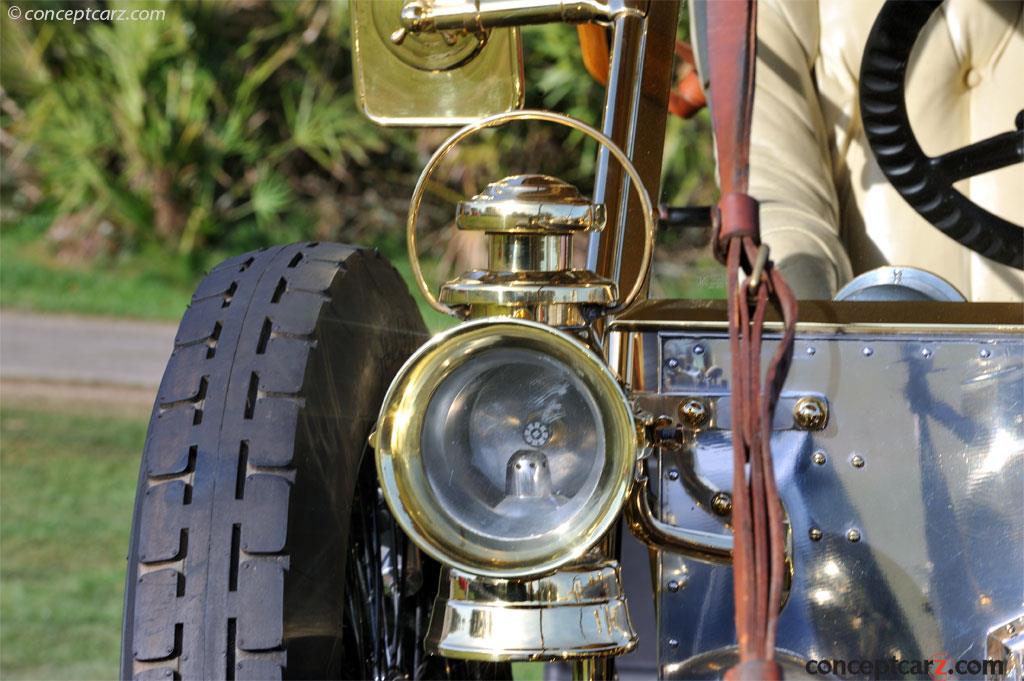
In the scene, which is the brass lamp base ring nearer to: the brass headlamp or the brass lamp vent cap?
the brass headlamp

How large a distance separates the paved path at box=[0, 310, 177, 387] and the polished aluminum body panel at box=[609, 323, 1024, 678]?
6.05 metres

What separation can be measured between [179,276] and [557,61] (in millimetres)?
2931

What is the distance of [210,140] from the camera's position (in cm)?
913

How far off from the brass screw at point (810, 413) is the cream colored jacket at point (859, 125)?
679mm

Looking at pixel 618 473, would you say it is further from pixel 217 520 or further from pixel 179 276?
pixel 179 276

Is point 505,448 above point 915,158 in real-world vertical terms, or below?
below

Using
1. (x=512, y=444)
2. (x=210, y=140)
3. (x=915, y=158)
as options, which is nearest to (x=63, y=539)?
(x=915, y=158)

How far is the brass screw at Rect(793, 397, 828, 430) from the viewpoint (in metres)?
1.71

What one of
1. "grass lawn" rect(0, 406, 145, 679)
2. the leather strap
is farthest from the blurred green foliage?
the leather strap

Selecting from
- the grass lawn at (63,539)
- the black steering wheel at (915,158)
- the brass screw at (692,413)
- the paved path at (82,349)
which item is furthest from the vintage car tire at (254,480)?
the paved path at (82,349)

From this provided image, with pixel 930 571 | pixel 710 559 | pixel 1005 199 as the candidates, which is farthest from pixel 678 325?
pixel 1005 199

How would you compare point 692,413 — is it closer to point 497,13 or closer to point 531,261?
point 531,261

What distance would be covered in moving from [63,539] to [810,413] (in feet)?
13.4

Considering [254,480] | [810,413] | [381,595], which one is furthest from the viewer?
[381,595]
